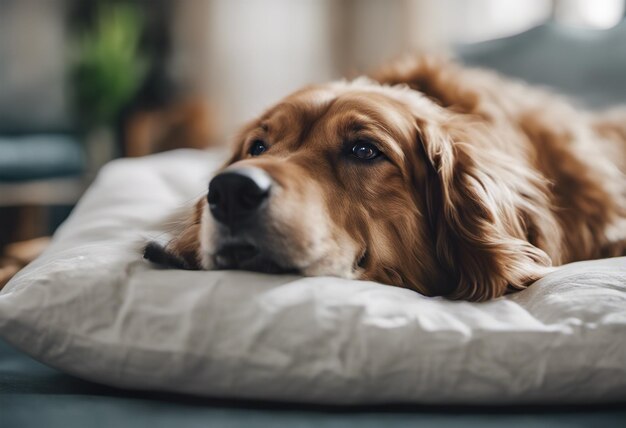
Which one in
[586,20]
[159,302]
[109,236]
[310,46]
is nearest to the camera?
[159,302]

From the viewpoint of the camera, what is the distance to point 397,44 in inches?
285

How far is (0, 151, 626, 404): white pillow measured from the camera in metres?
0.99

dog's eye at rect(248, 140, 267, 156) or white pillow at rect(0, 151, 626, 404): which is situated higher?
dog's eye at rect(248, 140, 267, 156)

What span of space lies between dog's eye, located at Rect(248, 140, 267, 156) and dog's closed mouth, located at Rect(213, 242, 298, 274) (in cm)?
53

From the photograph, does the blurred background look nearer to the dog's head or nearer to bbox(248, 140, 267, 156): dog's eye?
bbox(248, 140, 267, 156): dog's eye

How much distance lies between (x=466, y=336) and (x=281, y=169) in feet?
1.86

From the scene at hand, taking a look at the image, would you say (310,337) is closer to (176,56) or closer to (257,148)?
(257,148)

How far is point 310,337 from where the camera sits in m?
1.01

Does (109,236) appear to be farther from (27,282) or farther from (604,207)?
(604,207)

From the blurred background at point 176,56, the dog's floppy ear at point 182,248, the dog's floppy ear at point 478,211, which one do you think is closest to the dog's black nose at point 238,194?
the dog's floppy ear at point 182,248

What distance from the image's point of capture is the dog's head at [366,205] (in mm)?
1319

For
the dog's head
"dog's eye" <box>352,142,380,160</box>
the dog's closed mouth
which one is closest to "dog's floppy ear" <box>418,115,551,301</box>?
the dog's head

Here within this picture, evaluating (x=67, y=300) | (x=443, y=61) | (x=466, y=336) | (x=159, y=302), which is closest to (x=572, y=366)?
(x=466, y=336)

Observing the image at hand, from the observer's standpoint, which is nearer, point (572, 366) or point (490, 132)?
point (572, 366)
